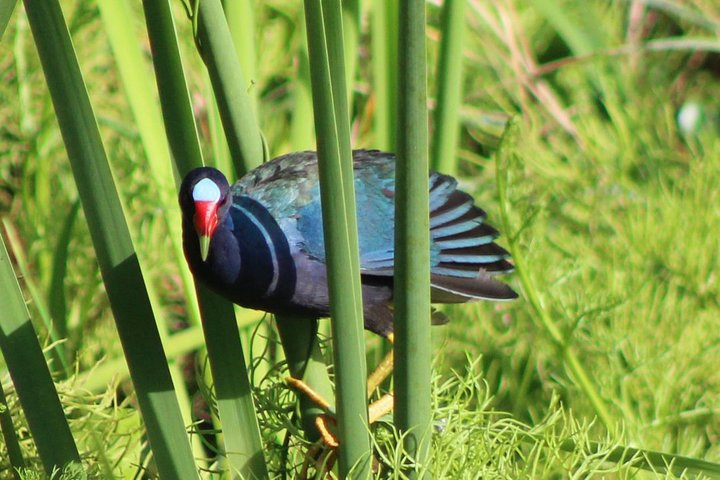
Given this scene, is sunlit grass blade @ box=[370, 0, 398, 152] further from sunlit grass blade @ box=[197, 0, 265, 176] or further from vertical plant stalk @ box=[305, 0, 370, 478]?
vertical plant stalk @ box=[305, 0, 370, 478]

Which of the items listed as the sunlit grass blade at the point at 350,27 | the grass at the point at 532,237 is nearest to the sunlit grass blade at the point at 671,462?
the grass at the point at 532,237

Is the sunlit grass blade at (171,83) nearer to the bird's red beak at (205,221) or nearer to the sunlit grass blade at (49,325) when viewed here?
the bird's red beak at (205,221)

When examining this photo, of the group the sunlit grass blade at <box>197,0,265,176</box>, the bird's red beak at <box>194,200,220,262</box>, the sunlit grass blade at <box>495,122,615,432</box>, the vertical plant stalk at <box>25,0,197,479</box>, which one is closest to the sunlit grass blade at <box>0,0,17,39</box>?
the vertical plant stalk at <box>25,0,197,479</box>

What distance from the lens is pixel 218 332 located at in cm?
97

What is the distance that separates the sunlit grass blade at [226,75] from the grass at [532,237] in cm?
18

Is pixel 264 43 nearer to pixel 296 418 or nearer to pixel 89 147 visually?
pixel 296 418

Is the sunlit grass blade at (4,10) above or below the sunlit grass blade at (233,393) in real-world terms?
above

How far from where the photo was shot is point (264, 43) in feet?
7.71

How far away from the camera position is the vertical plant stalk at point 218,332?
36.1 inches

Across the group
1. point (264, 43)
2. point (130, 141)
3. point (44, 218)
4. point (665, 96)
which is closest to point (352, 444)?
point (44, 218)

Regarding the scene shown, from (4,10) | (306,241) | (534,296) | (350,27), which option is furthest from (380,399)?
(4,10)

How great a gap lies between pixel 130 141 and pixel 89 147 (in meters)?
1.28

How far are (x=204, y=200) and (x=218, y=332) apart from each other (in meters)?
0.19

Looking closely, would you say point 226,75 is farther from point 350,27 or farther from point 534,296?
point 534,296
